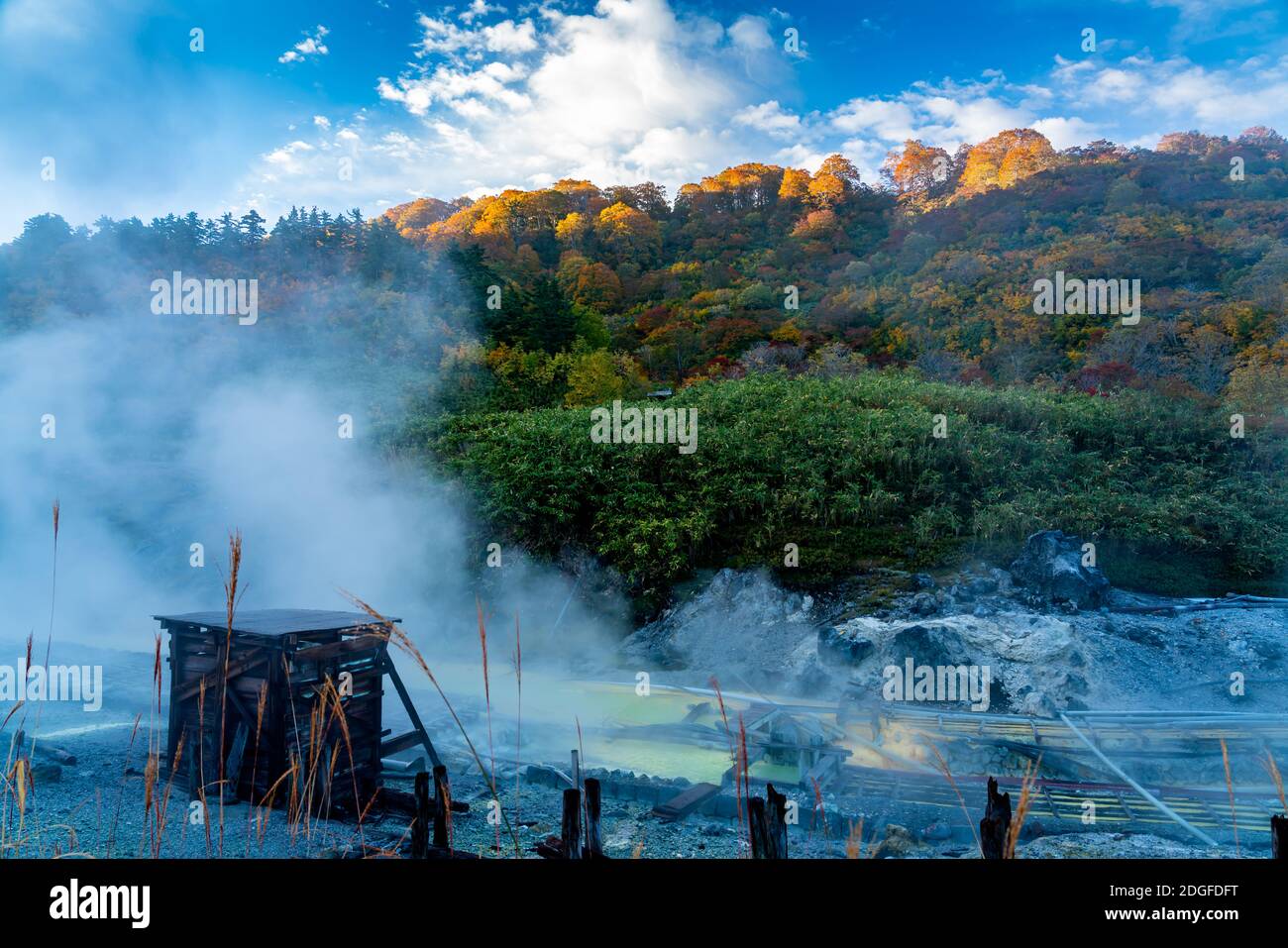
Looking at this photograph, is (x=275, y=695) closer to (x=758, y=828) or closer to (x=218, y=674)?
(x=218, y=674)

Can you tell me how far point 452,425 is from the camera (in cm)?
1623

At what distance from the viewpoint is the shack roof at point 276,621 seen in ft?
17.8

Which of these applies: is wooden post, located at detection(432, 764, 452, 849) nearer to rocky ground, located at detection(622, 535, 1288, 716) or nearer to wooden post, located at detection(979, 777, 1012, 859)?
wooden post, located at detection(979, 777, 1012, 859)

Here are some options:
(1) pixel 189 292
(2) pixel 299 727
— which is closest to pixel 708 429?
(2) pixel 299 727

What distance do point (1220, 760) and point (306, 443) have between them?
15.3m

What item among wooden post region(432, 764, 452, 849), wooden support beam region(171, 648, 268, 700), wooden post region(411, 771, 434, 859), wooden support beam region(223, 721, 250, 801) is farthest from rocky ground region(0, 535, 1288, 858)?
wooden post region(432, 764, 452, 849)

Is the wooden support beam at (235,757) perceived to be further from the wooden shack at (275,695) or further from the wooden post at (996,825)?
the wooden post at (996,825)

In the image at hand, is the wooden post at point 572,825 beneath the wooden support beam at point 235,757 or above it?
above

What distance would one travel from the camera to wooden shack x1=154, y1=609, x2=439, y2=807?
5391 mm

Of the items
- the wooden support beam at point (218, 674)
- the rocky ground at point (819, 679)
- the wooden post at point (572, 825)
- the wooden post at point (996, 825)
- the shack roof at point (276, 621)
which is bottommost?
the rocky ground at point (819, 679)

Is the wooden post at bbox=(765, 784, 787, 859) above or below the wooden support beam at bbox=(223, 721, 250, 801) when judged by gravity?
above

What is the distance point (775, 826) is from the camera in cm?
222

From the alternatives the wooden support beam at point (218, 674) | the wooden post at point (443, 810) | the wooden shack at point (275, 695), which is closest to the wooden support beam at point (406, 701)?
the wooden shack at point (275, 695)

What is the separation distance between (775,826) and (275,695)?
14.5 feet
